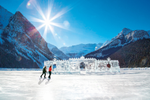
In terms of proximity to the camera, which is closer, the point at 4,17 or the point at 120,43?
the point at 4,17

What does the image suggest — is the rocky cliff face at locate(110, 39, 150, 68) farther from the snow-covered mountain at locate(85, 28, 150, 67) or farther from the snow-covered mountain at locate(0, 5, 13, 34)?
the snow-covered mountain at locate(0, 5, 13, 34)

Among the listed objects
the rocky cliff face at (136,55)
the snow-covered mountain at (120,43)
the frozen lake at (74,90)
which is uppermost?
the snow-covered mountain at (120,43)

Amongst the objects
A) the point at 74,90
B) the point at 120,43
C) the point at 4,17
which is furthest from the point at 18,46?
the point at 120,43

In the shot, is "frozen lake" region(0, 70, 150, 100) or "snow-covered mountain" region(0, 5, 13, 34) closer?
"frozen lake" region(0, 70, 150, 100)

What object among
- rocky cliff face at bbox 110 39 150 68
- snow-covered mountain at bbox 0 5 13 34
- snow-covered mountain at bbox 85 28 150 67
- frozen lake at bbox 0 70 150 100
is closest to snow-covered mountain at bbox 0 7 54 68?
→ snow-covered mountain at bbox 0 5 13 34

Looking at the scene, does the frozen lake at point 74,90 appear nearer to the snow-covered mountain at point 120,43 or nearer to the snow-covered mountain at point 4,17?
the snow-covered mountain at point 4,17

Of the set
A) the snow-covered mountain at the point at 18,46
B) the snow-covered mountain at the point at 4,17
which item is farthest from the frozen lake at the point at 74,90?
the snow-covered mountain at the point at 4,17

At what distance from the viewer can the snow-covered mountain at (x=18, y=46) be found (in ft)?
261

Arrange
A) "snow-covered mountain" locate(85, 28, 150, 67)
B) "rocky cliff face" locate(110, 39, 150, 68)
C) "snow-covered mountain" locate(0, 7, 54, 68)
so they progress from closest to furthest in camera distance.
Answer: "snow-covered mountain" locate(0, 7, 54, 68) → "rocky cliff face" locate(110, 39, 150, 68) → "snow-covered mountain" locate(85, 28, 150, 67)

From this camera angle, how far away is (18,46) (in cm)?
9262

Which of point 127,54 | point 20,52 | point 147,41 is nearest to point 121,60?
point 127,54

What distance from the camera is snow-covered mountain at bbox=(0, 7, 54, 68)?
79.6 meters

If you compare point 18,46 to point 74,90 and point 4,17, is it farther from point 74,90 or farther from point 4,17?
point 74,90

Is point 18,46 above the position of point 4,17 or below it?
below
